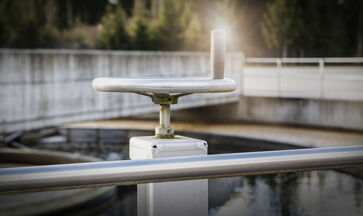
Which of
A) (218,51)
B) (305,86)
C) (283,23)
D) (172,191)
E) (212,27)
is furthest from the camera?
(212,27)

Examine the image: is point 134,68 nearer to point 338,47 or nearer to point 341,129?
point 341,129

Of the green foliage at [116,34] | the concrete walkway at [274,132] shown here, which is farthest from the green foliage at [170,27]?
the concrete walkway at [274,132]

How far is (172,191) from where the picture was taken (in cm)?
145

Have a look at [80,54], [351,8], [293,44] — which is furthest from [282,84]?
[351,8]

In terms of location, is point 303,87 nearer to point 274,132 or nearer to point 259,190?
point 274,132

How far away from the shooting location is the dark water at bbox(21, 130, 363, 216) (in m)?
1.76

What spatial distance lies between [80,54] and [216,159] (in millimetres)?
11749

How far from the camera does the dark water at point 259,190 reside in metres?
1.76

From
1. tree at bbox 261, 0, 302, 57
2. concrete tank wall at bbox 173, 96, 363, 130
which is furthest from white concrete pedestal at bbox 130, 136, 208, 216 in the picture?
tree at bbox 261, 0, 302, 57

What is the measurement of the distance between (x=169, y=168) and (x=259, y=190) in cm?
492

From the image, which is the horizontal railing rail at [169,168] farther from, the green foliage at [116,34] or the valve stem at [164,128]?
the green foliage at [116,34]

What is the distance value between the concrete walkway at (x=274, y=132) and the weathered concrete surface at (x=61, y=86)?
9.00 ft

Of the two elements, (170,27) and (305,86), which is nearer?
(305,86)

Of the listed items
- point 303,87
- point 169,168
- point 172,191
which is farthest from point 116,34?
point 169,168
